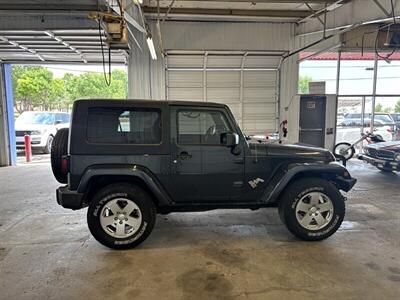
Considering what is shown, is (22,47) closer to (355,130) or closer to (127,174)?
(127,174)

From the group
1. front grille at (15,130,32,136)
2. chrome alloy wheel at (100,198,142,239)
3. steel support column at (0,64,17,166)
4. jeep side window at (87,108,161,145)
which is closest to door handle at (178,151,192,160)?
jeep side window at (87,108,161,145)

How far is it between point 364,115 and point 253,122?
12.5 feet

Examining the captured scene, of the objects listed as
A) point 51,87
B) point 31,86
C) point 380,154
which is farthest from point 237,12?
point 51,87

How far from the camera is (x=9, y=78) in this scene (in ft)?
31.3

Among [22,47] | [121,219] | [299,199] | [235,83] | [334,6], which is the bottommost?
[121,219]

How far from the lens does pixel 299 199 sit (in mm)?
Result: 3734

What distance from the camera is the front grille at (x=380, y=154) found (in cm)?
711

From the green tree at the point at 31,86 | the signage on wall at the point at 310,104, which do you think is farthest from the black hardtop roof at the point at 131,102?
the green tree at the point at 31,86

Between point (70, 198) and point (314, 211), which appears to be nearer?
point (70, 198)

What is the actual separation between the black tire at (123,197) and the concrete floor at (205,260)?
110 mm

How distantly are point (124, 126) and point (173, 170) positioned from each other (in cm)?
72

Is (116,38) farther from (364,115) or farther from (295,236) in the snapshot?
(364,115)

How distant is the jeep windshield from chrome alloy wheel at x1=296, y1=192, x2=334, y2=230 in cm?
1135

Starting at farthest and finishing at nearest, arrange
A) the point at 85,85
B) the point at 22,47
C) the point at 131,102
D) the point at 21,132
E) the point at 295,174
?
1. the point at 85,85
2. the point at 21,132
3. the point at 22,47
4. the point at 295,174
5. the point at 131,102
